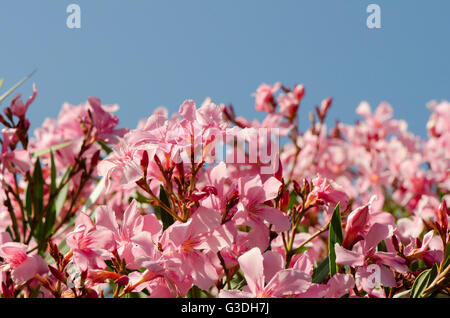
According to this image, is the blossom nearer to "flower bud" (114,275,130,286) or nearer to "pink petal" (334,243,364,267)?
"flower bud" (114,275,130,286)

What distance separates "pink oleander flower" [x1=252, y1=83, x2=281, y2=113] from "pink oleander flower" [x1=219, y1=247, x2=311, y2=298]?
157cm

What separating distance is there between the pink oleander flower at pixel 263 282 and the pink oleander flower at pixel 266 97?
1.57m

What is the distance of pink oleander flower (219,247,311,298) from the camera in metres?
0.74

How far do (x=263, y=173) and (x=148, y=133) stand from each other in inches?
9.3

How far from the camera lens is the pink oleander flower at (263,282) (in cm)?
74

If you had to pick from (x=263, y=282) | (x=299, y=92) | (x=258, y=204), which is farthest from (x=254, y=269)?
(x=299, y=92)

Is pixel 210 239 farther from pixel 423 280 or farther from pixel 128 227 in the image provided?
pixel 423 280

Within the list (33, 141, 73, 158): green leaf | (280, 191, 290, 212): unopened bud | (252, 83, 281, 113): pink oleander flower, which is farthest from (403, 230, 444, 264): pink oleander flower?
(252, 83, 281, 113): pink oleander flower

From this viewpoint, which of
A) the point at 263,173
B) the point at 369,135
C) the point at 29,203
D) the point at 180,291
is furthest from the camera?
the point at 369,135

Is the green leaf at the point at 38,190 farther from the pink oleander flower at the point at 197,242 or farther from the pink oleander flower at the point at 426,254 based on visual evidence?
the pink oleander flower at the point at 426,254

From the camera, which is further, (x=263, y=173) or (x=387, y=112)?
(x=387, y=112)
